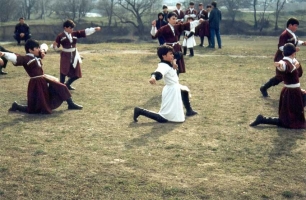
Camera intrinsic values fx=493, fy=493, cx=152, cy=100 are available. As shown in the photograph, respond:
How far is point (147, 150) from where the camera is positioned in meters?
6.29

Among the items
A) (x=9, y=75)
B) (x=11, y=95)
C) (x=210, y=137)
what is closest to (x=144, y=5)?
(x=9, y=75)

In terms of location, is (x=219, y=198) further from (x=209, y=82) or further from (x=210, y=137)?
(x=209, y=82)

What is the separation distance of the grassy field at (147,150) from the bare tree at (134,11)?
74.8 ft

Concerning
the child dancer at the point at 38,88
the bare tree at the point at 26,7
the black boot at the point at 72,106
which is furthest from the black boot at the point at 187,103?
the bare tree at the point at 26,7

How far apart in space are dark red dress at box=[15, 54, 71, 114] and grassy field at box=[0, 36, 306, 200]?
0.64ft

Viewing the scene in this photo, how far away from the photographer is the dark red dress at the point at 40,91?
830 centimetres

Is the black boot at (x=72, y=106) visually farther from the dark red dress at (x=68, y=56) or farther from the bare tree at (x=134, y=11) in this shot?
the bare tree at (x=134, y=11)

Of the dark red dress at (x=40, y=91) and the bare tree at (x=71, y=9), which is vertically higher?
the bare tree at (x=71, y=9)

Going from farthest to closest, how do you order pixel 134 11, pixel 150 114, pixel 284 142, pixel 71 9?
1. pixel 71 9
2. pixel 134 11
3. pixel 150 114
4. pixel 284 142

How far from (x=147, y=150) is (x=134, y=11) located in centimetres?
2876

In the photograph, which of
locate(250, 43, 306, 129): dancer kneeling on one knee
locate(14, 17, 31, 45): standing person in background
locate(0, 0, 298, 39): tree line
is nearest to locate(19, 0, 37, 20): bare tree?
locate(0, 0, 298, 39): tree line

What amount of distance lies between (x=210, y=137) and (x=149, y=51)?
11344 mm

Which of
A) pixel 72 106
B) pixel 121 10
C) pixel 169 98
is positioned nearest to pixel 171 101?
pixel 169 98

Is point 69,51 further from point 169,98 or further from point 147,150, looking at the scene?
point 147,150
